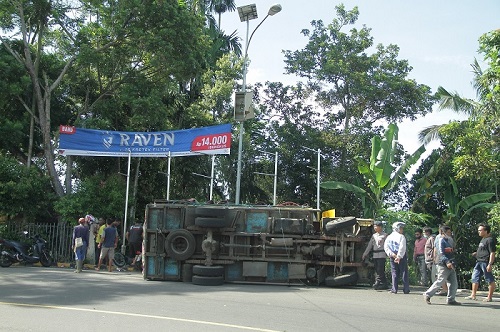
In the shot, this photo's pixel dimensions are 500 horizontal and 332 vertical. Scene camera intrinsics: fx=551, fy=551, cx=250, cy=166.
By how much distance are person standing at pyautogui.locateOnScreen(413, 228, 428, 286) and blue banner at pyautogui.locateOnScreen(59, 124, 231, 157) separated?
30.5 ft

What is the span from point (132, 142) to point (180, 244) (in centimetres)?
947

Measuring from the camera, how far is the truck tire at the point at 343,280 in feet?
45.4

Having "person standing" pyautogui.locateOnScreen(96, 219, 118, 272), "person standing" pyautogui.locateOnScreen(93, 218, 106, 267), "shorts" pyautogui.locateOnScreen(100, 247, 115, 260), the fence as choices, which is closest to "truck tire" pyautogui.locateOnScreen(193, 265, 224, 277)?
"person standing" pyautogui.locateOnScreen(96, 219, 118, 272)

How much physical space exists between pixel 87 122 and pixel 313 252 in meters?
13.3

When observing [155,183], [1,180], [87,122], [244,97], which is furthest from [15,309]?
[155,183]

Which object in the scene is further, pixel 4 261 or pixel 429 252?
pixel 4 261

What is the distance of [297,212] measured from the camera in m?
14.4

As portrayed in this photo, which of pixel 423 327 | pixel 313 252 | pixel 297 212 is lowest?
pixel 423 327

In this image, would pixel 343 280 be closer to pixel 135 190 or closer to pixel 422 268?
pixel 422 268

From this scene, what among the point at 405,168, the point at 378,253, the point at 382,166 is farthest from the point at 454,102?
the point at 378,253

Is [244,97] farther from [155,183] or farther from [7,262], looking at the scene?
[155,183]

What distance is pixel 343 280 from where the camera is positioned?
45.4ft

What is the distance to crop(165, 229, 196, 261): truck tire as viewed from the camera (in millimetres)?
13922

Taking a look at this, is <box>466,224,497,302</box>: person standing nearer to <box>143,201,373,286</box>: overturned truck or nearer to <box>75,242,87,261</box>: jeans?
<box>143,201,373,286</box>: overturned truck
